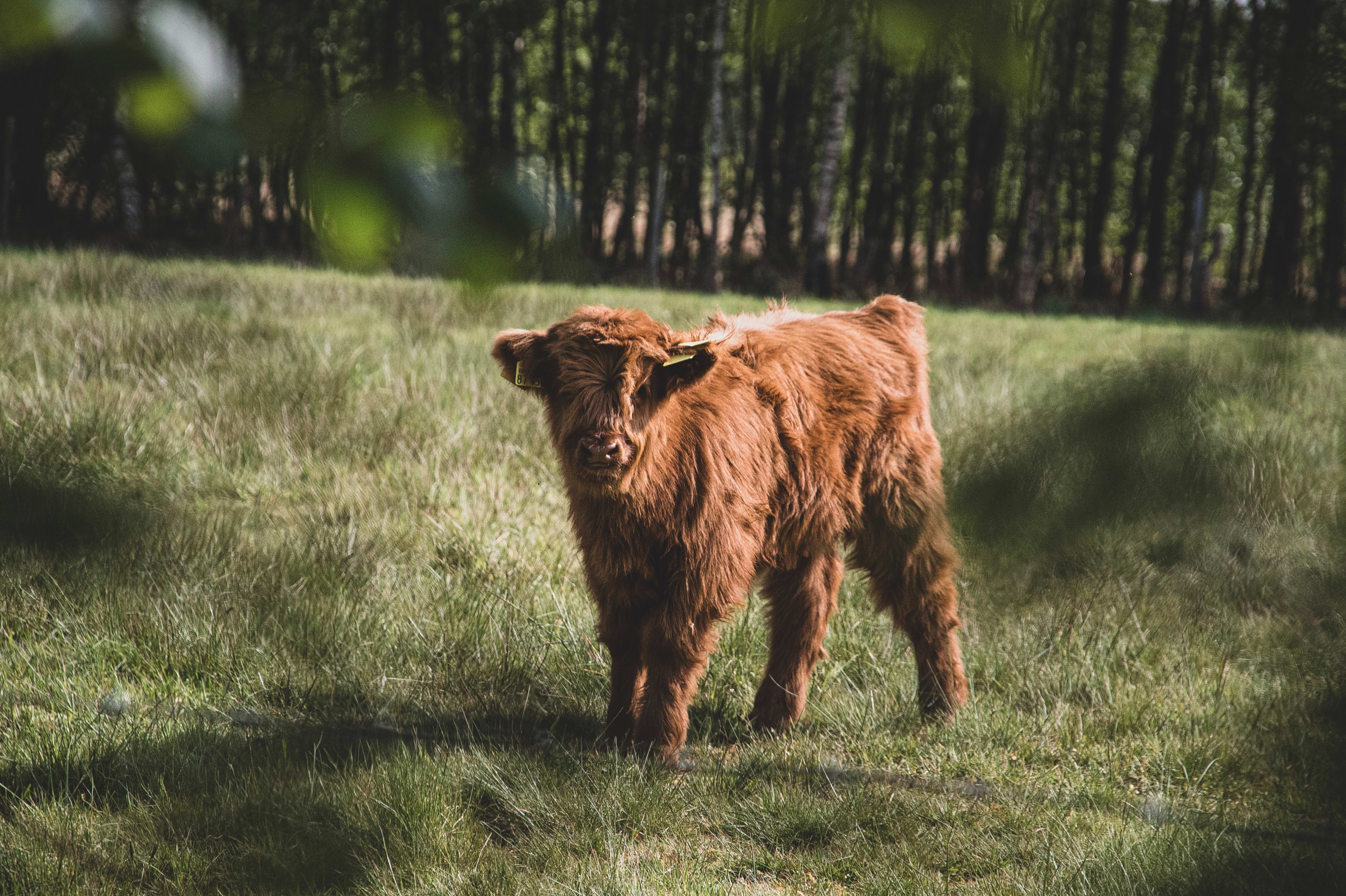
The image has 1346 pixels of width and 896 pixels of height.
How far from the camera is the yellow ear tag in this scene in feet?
9.09

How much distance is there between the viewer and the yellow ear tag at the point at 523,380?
2770 millimetres

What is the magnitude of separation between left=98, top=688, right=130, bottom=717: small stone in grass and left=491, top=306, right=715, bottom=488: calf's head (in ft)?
5.82

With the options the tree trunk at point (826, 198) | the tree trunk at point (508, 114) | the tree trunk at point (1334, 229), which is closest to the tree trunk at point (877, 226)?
the tree trunk at point (826, 198)

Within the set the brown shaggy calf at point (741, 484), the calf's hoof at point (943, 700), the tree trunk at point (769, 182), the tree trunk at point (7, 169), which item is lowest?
the calf's hoof at point (943, 700)

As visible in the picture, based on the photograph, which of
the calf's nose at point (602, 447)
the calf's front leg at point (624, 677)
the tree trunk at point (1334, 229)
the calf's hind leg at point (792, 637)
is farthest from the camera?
the calf's hind leg at point (792, 637)

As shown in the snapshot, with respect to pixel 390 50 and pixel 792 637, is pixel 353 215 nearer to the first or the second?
pixel 390 50

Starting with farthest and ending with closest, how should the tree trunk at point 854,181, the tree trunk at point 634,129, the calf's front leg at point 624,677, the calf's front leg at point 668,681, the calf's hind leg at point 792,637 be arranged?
the tree trunk at point 854,181
the calf's hind leg at point 792,637
the calf's front leg at point 624,677
the calf's front leg at point 668,681
the tree trunk at point 634,129

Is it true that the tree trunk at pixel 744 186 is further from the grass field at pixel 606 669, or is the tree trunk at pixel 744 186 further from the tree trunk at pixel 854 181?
the grass field at pixel 606 669

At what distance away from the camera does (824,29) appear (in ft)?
2.69

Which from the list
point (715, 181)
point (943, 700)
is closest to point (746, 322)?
point (943, 700)

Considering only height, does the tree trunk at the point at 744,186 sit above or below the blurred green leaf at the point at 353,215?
above

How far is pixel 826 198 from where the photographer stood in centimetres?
1661

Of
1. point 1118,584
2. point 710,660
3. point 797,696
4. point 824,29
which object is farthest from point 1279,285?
point 710,660

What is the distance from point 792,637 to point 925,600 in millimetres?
526
